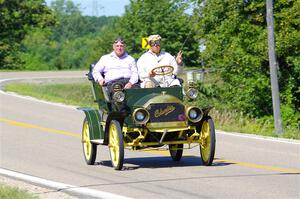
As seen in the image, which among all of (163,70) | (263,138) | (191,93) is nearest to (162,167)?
(191,93)

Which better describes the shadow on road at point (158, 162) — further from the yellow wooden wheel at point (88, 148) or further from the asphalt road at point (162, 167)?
the yellow wooden wheel at point (88, 148)

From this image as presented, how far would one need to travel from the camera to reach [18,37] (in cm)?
7488

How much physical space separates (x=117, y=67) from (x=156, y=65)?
718 mm

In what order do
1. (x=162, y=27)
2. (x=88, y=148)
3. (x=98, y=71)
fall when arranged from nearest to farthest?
(x=98, y=71)
(x=88, y=148)
(x=162, y=27)

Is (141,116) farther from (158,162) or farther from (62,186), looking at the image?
(62,186)

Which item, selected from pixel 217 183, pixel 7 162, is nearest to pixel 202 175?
pixel 217 183

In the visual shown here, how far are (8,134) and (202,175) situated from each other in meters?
8.37

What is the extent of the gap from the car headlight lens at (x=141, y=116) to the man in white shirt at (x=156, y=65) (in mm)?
923

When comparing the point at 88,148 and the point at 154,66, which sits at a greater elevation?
the point at 154,66

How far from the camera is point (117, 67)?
47.1 feet

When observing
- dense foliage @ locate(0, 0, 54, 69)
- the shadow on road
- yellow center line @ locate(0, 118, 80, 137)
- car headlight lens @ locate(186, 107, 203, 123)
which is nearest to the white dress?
car headlight lens @ locate(186, 107, 203, 123)

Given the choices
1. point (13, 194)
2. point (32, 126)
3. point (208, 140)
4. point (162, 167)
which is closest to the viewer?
point (13, 194)

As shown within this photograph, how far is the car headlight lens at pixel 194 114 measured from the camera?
13.3 meters

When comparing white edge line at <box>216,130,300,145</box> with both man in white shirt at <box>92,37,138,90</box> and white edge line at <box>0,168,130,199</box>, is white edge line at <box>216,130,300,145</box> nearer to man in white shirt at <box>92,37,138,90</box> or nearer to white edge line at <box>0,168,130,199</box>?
man in white shirt at <box>92,37,138,90</box>
